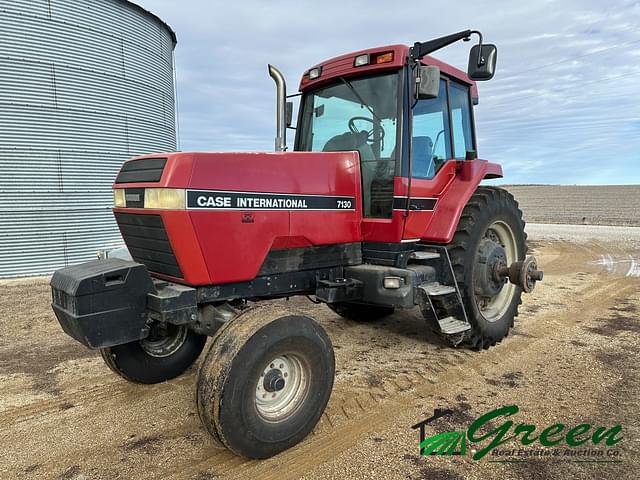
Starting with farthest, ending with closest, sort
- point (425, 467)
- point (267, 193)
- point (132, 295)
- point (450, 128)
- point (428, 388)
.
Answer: point (450, 128)
point (428, 388)
point (267, 193)
point (132, 295)
point (425, 467)

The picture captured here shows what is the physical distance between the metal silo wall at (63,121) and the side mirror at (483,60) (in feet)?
29.2

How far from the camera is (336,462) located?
2645mm

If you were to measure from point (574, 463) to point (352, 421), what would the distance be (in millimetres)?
1338

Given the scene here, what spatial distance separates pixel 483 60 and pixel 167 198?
247cm

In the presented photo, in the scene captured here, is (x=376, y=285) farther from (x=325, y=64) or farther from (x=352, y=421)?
(x=325, y=64)

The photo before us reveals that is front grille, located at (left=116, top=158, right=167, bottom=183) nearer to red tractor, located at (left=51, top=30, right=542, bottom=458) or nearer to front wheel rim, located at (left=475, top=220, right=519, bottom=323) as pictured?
red tractor, located at (left=51, top=30, right=542, bottom=458)

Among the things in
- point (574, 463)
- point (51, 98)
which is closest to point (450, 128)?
point (574, 463)

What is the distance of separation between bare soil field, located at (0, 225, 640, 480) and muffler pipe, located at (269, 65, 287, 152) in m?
2.03

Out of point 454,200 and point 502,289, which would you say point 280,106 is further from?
point 502,289

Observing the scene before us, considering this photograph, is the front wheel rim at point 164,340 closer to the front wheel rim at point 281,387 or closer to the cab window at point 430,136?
the front wheel rim at point 281,387

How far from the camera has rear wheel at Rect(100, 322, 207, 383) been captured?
138 inches

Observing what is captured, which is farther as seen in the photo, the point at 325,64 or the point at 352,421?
the point at 325,64

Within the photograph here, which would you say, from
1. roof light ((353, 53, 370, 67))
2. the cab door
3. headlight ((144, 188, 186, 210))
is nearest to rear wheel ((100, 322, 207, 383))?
headlight ((144, 188, 186, 210))

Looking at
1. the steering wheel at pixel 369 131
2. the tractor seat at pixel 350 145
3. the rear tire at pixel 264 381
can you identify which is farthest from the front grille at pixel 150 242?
the steering wheel at pixel 369 131
